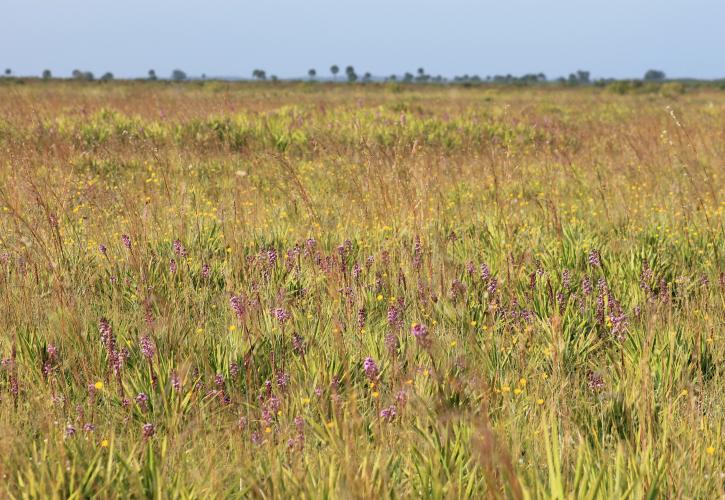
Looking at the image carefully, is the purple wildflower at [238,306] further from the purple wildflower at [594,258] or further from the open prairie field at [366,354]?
the purple wildflower at [594,258]

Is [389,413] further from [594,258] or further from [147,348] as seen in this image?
[594,258]

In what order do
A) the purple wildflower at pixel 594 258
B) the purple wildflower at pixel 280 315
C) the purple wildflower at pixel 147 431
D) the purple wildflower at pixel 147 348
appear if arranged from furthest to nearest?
1. the purple wildflower at pixel 594 258
2. the purple wildflower at pixel 280 315
3. the purple wildflower at pixel 147 348
4. the purple wildflower at pixel 147 431

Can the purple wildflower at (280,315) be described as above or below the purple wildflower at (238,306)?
below

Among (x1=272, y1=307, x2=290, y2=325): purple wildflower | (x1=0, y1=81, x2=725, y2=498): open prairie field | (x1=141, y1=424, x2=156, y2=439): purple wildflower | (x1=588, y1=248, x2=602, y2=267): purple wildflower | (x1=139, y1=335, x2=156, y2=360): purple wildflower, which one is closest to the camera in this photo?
(x1=0, y1=81, x2=725, y2=498): open prairie field

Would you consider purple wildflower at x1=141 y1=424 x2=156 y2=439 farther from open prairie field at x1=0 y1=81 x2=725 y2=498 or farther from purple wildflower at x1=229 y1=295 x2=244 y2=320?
purple wildflower at x1=229 y1=295 x2=244 y2=320

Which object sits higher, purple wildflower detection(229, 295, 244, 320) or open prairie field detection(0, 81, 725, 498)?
purple wildflower detection(229, 295, 244, 320)

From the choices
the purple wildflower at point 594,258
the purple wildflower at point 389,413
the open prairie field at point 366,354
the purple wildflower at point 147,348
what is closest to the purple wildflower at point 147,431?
the open prairie field at point 366,354

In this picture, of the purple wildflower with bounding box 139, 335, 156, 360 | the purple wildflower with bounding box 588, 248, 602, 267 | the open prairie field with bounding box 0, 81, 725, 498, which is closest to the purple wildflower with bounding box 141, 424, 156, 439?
the open prairie field with bounding box 0, 81, 725, 498

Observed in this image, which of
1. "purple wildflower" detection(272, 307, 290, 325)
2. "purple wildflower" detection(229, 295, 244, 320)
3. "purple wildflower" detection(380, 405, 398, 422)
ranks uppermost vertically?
"purple wildflower" detection(229, 295, 244, 320)

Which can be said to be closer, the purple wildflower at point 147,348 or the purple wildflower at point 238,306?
the purple wildflower at point 147,348

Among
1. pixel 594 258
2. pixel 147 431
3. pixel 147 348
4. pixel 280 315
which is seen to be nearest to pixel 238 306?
pixel 280 315

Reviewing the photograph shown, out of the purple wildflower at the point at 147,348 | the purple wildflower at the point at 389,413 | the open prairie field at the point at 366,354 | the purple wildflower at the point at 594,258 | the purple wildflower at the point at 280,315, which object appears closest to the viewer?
the open prairie field at the point at 366,354

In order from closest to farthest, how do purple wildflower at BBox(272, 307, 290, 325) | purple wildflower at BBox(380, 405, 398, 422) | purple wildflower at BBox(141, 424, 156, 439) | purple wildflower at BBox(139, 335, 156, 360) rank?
purple wildflower at BBox(141, 424, 156, 439), purple wildflower at BBox(380, 405, 398, 422), purple wildflower at BBox(139, 335, 156, 360), purple wildflower at BBox(272, 307, 290, 325)

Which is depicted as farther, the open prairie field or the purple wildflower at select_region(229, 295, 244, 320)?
the purple wildflower at select_region(229, 295, 244, 320)
